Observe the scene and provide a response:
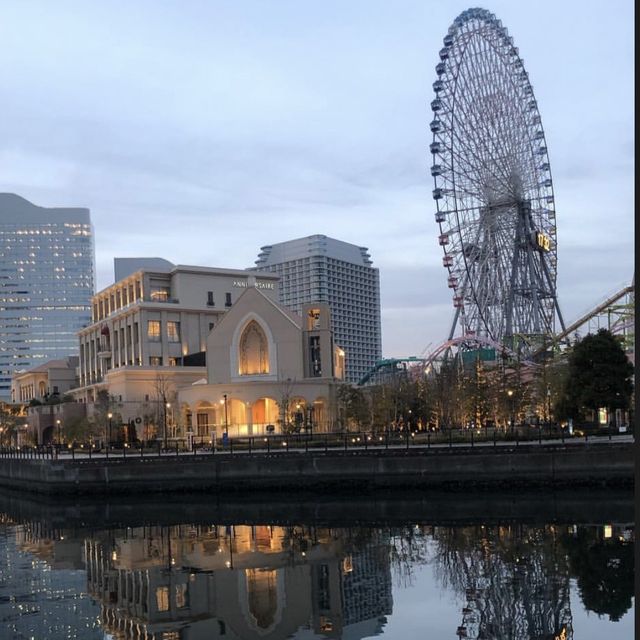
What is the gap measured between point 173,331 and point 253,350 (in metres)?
19.8

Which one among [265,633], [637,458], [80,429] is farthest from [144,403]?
[637,458]

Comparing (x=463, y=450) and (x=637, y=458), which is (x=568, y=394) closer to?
(x=463, y=450)

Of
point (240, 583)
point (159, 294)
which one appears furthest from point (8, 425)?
point (240, 583)

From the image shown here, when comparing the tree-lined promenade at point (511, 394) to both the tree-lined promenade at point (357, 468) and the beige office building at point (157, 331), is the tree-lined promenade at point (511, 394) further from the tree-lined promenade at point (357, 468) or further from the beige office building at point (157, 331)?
the beige office building at point (157, 331)

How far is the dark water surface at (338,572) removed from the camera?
22.4 metres

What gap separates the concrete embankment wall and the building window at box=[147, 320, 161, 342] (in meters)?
42.2

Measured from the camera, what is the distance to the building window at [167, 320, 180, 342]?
102 meters

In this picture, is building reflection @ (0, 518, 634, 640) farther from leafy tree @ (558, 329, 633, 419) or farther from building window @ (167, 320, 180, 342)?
building window @ (167, 320, 180, 342)

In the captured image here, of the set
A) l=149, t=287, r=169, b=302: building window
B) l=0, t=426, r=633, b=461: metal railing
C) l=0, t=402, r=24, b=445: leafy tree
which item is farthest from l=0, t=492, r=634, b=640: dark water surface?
l=0, t=402, r=24, b=445: leafy tree

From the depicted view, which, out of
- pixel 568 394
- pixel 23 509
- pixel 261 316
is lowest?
pixel 23 509

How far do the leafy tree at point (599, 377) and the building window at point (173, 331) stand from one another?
5724 centimetres

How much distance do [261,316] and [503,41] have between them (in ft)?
105

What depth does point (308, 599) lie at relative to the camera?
25438mm

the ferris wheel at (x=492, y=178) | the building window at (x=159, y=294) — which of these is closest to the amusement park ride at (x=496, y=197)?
the ferris wheel at (x=492, y=178)
